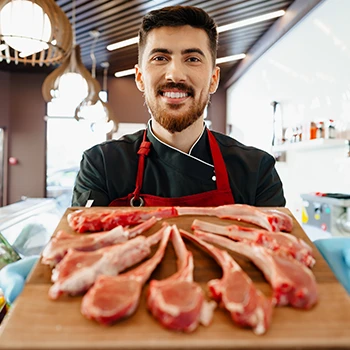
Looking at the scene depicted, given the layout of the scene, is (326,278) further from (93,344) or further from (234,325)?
(93,344)

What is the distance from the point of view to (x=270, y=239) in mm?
942

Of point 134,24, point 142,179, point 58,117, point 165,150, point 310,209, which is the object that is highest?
point 134,24

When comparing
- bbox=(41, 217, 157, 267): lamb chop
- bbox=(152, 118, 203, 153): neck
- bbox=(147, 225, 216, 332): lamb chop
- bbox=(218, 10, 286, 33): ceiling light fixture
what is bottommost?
bbox=(147, 225, 216, 332): lamb chop

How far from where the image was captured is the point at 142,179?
1.59m

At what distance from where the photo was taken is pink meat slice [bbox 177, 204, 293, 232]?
3.51ft

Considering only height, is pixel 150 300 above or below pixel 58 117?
below

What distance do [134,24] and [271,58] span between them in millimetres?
2192

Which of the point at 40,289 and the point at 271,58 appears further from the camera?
the point at 271,58

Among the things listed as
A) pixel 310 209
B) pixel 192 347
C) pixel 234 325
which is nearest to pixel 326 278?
pixel 234 325

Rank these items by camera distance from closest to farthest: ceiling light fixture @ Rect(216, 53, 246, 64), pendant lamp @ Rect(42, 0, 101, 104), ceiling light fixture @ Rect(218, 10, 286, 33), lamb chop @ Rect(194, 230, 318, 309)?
lamb chop @ Rect(194, 230, 318, 309) → pendant lamp @ Rect(42, 0, 101, 104) → ceiling light fixture @ Rect(218, 10, 286, 33) → ceiling light fixture @ Rect(216, 53, 246, 64)

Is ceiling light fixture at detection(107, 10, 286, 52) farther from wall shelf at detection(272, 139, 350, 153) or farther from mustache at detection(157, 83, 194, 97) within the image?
mustache at detection(157, 83, 194, 97)

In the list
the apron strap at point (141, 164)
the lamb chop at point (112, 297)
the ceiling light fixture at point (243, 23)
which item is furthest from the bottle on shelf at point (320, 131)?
the lamb chop at point (112, 297)

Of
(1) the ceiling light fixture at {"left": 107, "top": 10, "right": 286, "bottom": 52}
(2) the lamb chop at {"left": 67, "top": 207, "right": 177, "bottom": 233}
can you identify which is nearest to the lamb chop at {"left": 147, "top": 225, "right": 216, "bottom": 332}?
(2) the lamb chop at {"left": 67, "top": 207, "right": 177, "bottom": 233}

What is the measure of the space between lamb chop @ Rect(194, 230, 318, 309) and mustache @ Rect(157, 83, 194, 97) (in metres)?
0.78
